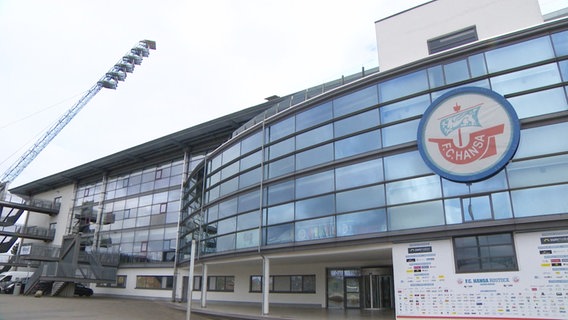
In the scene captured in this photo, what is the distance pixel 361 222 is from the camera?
1622 centimetres

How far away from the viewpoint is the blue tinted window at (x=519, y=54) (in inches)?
550

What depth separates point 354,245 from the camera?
53.5ft

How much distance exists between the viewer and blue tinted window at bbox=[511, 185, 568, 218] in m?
12.4

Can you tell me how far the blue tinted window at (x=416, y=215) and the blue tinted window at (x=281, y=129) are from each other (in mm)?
7224

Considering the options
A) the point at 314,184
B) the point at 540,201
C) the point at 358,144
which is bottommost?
the point at 540,201

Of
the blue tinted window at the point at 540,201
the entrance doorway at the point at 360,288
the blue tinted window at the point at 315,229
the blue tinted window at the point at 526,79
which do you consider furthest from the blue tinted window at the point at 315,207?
the blue tinted window at the point at 526,79

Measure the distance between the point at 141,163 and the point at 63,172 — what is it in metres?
12.8

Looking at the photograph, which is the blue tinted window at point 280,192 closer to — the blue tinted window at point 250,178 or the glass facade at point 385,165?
the glass facade at point 385,165

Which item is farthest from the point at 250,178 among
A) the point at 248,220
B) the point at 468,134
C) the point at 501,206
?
the point at 501,206

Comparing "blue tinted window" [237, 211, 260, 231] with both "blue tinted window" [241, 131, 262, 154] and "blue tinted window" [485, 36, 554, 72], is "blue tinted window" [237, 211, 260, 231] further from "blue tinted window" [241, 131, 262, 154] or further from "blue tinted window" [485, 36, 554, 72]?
"blue tinted window" [485, 36, 554, 72]

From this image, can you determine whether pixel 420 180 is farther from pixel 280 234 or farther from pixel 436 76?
pixel 280 234

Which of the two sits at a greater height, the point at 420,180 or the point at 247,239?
the point at 420,180

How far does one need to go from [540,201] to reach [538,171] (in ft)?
3.18

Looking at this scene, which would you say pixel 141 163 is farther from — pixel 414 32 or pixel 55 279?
pixel 414 32
